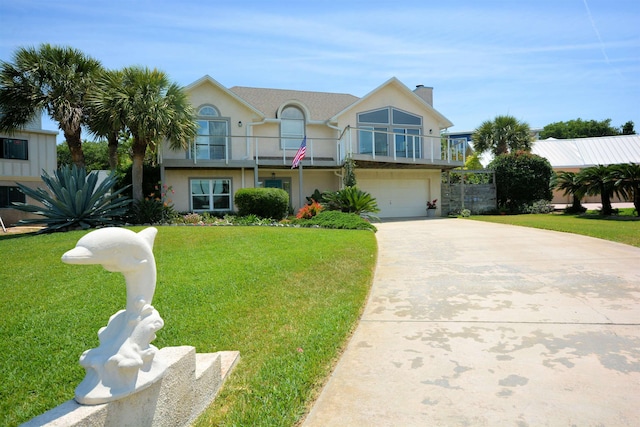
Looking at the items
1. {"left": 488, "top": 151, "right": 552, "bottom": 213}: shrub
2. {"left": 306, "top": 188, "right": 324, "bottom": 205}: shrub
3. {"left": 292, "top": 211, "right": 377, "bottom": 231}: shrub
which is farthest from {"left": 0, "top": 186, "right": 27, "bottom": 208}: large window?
{"left": 488, "top": 151, "right": 552, "bottom": 213}: shrub

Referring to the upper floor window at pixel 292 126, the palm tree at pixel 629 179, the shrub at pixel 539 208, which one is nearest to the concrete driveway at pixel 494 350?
the palm tree at pixel 629 179

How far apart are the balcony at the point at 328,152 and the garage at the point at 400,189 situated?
Answer: 44.2 inches

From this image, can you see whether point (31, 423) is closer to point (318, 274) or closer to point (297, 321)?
point (297, 321)

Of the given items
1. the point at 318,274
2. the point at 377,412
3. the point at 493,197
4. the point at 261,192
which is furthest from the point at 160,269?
the point at 493,197

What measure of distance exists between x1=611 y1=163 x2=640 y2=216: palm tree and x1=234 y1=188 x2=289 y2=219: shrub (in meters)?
14.3

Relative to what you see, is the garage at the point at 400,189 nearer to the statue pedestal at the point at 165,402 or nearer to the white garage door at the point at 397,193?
the white garage door at the point at 397,193

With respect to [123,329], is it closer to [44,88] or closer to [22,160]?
[44,88]

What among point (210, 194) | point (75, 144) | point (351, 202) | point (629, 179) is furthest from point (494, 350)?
point (629, 179)

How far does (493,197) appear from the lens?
81.3 feet

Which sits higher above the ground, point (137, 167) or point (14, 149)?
point (14, 149)

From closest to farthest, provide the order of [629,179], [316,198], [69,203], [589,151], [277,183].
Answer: [69,203]
[629,179]
[316,198]
[277,183]
[589,151]

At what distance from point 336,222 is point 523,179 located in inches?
571

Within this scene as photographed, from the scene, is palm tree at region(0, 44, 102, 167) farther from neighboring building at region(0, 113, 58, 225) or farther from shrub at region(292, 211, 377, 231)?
shrub at region(292, 211, 377, 231)

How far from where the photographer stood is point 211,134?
20.1 meters
